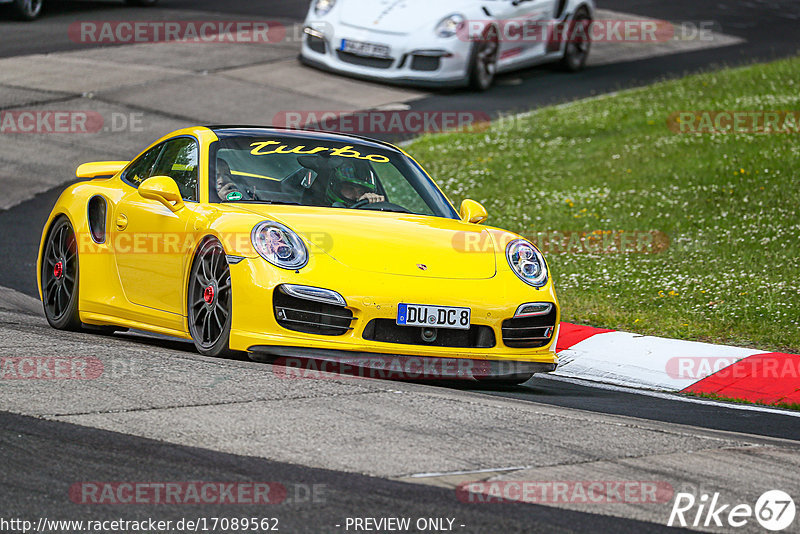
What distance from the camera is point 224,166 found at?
7516 millimetres

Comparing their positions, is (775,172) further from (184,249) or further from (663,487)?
(663,487)

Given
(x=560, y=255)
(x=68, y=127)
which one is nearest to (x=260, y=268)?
(x=560, y=255)

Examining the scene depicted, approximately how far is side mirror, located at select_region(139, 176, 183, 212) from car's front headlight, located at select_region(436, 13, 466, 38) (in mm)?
11339

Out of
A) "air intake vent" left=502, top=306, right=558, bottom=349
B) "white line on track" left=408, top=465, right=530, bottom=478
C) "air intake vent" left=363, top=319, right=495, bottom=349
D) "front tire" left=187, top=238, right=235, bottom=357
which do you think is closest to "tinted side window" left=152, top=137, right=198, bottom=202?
"front tire" left=187, top=238, right=235, bottom=357

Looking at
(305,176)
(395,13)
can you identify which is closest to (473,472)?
(305,176)

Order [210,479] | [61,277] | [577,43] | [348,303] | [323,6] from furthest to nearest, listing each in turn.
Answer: [577,43], [323,6], [61,277], [348,303], [210,479]

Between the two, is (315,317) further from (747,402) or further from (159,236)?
(747,402)

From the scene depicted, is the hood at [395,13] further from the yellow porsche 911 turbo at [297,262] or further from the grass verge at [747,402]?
the grass verge at [747,402]

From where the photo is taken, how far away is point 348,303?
253 inches

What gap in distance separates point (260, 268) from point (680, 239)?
599 centimetres

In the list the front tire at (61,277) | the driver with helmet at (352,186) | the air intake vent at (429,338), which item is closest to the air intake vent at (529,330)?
the air intake vent at (429,338)

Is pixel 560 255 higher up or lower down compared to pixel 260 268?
lower down

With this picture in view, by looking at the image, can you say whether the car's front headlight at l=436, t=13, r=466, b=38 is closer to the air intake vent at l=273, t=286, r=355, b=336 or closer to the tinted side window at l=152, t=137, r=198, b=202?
the tinted side window at l=152, t=137, r=198, b=202

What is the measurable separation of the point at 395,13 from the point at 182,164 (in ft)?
35.8
